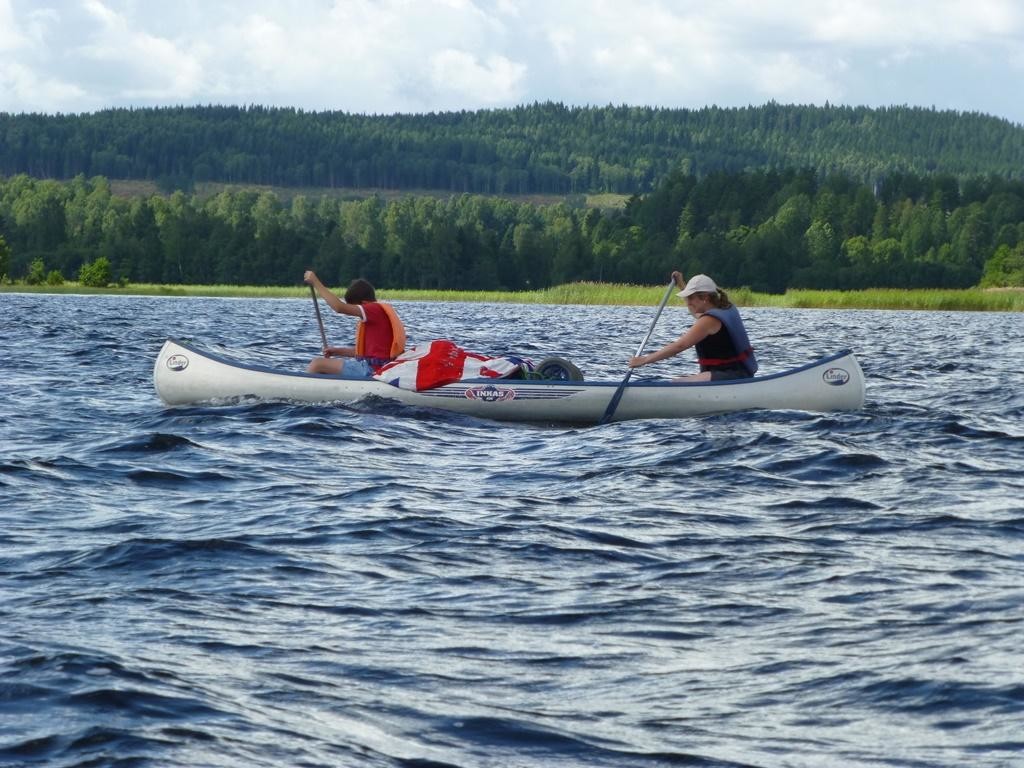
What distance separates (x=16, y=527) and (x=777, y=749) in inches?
197

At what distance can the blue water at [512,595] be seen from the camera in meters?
4.63

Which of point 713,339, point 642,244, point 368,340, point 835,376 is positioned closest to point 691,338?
point 713,339

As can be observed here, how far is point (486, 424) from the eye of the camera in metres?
13.5

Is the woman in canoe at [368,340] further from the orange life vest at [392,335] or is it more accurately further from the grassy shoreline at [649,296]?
the grassy shoreline at [649,296]

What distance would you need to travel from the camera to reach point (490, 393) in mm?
13672

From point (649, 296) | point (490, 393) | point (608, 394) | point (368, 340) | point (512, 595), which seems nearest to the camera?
point (512, 595)

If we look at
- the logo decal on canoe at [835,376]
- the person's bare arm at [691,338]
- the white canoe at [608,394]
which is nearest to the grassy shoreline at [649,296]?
the logo decal on canoe at [835,376]

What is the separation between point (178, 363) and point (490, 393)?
11.2 feet

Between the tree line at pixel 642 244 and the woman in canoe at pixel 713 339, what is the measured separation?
10183cm

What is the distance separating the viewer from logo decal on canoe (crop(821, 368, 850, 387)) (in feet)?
44.8

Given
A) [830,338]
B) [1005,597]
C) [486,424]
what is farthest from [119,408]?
[830,338]

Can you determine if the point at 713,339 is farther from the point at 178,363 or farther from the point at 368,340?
the point at 178,363

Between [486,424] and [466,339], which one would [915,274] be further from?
[486,424]

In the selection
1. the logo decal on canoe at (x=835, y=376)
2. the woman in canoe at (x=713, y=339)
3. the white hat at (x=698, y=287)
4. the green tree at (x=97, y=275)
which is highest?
the white hat at (x=698, y=287)
